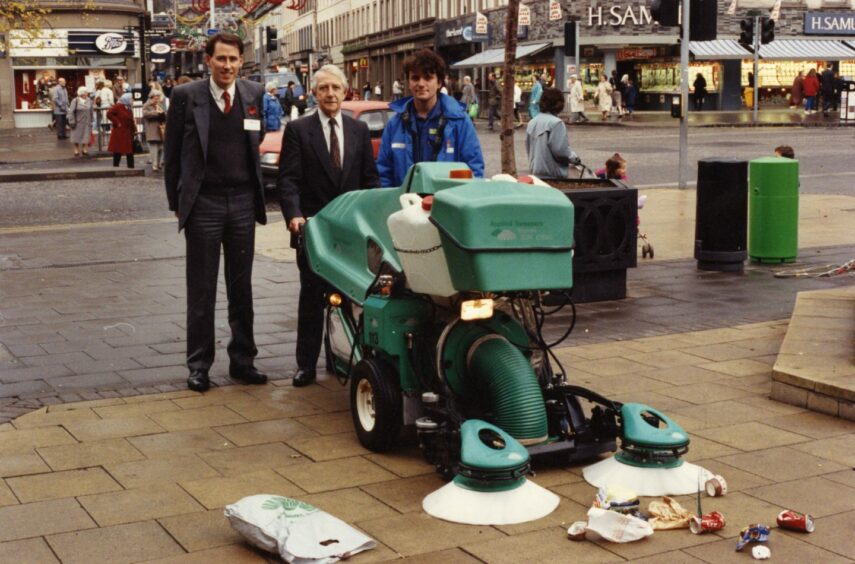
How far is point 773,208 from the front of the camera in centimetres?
1146

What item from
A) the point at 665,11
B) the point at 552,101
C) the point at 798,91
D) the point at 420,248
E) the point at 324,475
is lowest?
the point at 324,475

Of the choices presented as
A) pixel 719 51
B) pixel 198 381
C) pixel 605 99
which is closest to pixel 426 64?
pixel 198 381

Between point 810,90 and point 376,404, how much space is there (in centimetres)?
4240

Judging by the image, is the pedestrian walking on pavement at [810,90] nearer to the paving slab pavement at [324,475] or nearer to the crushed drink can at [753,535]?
the paving slab pavement at [324,475]

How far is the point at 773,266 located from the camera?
11.5m

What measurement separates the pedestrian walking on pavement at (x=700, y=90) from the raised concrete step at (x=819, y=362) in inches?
1644

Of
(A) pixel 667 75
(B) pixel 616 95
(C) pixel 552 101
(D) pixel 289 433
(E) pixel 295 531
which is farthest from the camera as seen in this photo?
(A) pixel 667 75

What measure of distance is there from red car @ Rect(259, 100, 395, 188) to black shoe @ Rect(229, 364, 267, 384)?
38.9ft

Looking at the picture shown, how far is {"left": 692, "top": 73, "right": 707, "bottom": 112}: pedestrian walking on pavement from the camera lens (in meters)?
48.9

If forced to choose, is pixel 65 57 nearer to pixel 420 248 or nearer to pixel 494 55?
pixel 494 55

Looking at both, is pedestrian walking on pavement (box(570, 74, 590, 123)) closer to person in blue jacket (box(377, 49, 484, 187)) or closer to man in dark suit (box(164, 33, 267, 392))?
man in dark suit (box(164, 33, 267, 392))

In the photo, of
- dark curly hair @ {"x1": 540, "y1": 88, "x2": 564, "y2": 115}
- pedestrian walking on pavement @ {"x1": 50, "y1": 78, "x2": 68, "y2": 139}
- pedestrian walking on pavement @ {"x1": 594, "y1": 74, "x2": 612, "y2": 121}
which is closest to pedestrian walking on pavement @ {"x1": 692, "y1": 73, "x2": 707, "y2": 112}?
pedestrian walking on pavement @ {"x1": 594, "y1": 74, "x2": 612, "y2": 121}

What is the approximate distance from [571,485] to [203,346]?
269 centimetres

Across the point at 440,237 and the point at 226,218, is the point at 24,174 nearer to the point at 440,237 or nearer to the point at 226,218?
the point at 226,218
